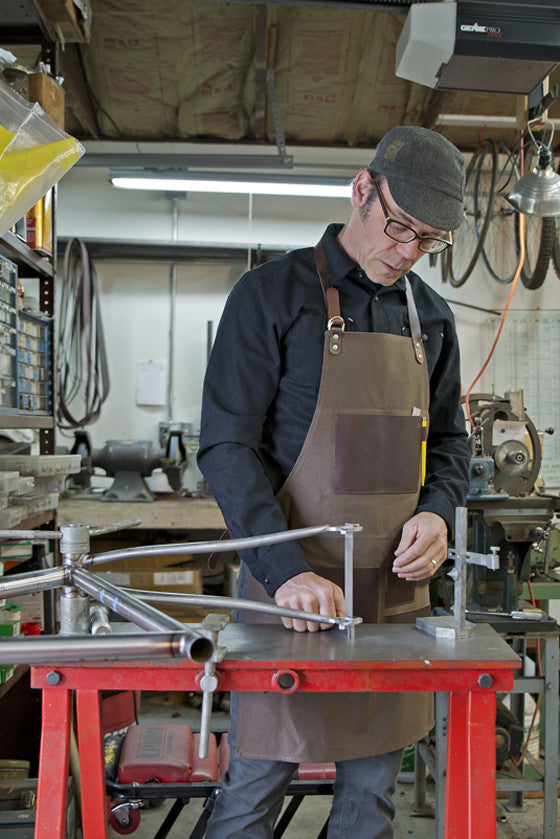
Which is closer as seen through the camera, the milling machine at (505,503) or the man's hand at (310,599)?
the man's hand at (310,599)

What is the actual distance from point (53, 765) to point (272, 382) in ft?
2.35

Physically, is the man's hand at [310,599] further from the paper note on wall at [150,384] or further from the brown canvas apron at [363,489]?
the paper note on wall at [150,384]

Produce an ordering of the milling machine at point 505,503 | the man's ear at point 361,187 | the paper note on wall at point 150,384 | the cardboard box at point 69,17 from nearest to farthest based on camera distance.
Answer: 1. the man's ear at point 361,187
2. the cardboard box at point 69,17
3. the milling machine at point 505,503
4. the paper note on wall at point 150,384

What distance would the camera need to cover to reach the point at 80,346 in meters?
3.68

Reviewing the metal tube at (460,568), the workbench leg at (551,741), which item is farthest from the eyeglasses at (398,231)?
the workbench leg at (551,741)

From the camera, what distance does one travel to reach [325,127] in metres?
3.63

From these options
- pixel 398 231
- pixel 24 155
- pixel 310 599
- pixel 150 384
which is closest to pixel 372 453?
pixel 310 599

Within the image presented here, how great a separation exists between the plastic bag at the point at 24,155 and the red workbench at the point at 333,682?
0.84 m

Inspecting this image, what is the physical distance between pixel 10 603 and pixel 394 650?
1.19 metres

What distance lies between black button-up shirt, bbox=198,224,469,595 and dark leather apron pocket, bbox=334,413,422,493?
0.08 meters

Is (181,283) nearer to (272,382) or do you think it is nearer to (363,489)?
(272,382)

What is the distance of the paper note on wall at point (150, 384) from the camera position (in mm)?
A: 3771

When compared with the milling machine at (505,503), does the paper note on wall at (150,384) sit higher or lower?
higher

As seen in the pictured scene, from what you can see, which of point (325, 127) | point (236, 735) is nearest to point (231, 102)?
point (325, 127)
